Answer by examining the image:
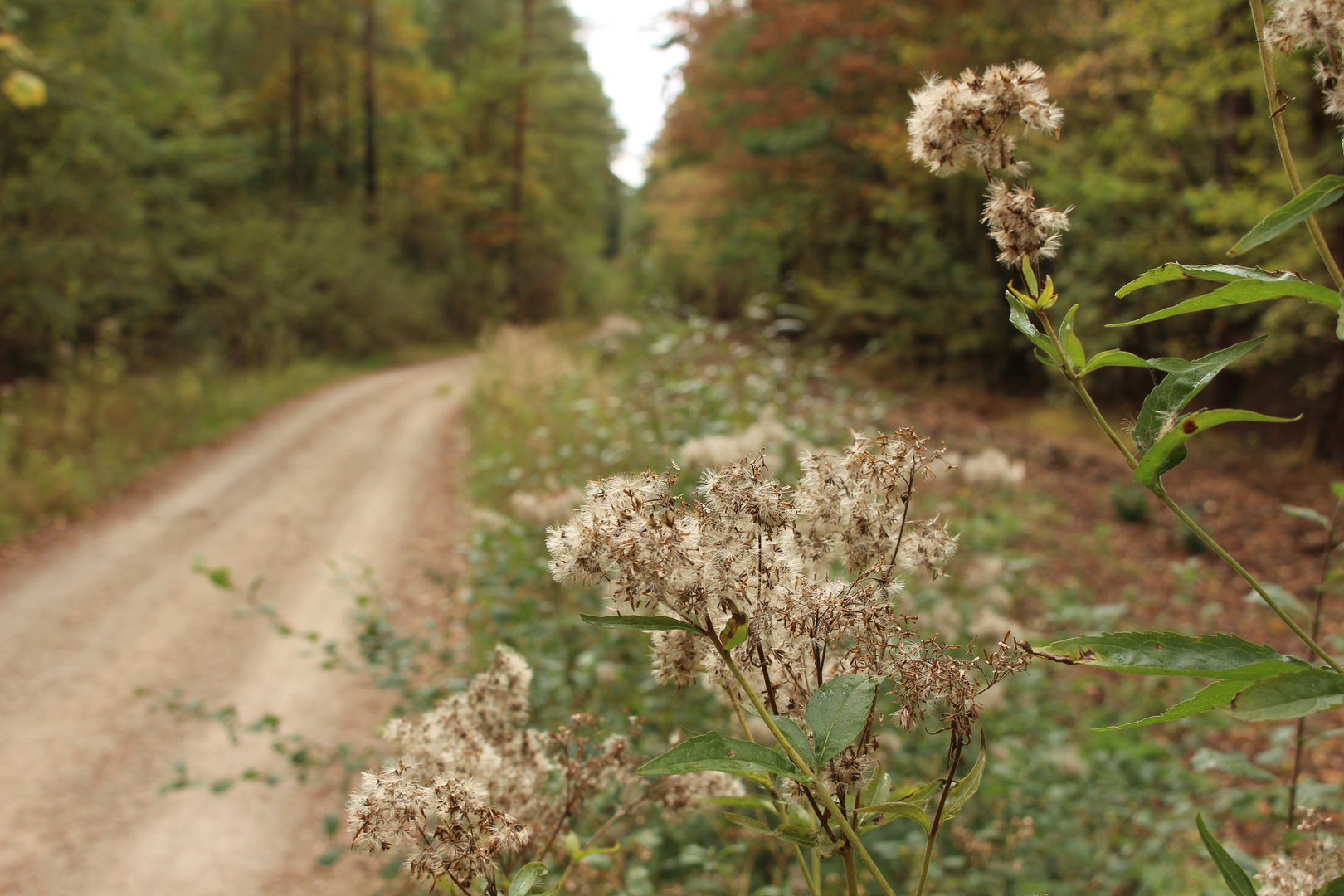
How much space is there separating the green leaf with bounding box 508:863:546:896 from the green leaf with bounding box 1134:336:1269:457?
698 mm

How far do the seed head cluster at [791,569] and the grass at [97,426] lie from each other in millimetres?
9683

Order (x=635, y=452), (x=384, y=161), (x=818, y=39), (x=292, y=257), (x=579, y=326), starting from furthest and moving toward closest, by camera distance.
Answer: (x=579, y=326), (x=384, y=161), (x=292, y=257), (x=818, y=39), (x=635, y=452)

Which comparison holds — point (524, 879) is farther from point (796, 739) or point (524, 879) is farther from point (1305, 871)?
point (1305, 871)

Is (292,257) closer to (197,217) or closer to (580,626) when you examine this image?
(197,217)

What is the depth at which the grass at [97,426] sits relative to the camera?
8594 mm

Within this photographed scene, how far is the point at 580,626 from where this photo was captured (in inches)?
145

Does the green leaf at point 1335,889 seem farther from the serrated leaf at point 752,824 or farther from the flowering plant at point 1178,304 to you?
the serrated leaf at point 752,824

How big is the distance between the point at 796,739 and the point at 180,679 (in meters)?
6.65

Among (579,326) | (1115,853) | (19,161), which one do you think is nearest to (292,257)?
(19,161)

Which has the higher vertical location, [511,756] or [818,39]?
[818,39]

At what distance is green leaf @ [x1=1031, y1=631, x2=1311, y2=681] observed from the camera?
0.62 m

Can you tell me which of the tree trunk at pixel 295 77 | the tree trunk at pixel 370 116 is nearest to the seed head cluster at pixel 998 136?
the tree trunk at pixel 295 77

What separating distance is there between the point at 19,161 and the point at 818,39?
493 inches

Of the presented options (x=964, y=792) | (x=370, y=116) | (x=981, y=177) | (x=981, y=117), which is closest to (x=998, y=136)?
(x=981, y=117)
